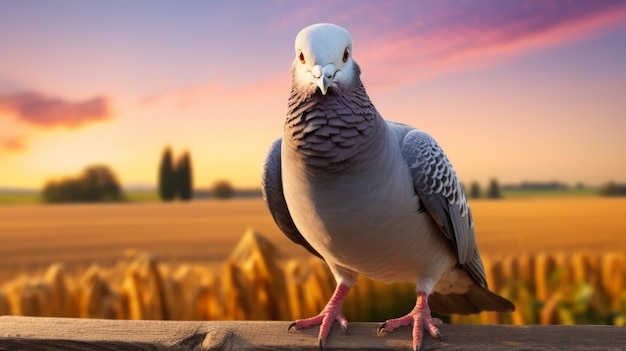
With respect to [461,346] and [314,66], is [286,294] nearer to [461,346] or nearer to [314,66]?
[461,346]

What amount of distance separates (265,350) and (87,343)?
0.41 meters

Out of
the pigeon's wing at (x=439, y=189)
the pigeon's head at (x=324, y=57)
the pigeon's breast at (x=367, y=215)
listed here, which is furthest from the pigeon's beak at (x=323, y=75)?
the pigeon's wing at (x=439, y=189)

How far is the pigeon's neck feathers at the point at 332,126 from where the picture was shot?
1.17m

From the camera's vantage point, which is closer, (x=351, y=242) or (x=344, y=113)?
(x=344, y=113)

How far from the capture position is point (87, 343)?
51.4 inches

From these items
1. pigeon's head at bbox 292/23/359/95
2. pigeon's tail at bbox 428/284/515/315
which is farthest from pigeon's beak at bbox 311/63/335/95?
pigeon's tail at bbox 428/284/515/315

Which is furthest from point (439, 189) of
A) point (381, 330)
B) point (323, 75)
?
point (323, 75)

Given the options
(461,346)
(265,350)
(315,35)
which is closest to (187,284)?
(265,350)

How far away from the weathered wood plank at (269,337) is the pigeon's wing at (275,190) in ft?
0.95

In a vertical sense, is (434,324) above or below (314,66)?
below

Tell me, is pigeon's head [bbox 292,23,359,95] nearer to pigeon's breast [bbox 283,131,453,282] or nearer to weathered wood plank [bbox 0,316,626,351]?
pigeon's breast [bbox 283,131,453,282]

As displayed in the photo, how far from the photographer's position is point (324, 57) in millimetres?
1098

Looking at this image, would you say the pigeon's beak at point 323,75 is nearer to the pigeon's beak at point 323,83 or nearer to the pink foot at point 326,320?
the pigeon's beak at point 323,83

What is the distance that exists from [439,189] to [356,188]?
25 centimetres
